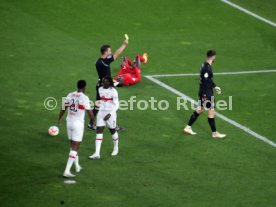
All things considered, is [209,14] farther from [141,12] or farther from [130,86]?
[130,86]

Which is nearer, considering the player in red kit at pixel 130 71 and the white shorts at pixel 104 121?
the white shorts at pixel 104 121

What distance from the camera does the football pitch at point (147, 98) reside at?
1870 centimetres

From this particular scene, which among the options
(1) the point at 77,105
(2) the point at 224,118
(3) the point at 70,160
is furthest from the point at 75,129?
(2) the point at 224,118

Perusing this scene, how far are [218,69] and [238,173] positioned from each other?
Answer: 9.96 m

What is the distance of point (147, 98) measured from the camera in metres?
25.7

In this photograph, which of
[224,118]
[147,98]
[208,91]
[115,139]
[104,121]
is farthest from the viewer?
[147,98]

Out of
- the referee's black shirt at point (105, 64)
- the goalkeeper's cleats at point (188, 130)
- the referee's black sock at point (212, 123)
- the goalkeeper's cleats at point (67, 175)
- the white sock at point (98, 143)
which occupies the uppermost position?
the referee's black shirt at point (105, 64)

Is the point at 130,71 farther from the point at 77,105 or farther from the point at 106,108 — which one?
the point at 77,105

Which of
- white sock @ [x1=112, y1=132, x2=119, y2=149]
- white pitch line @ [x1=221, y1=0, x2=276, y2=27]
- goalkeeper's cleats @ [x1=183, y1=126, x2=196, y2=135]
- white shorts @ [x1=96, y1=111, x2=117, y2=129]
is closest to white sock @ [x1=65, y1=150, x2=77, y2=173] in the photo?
white shorts @ [x1=96, y1=111, x2=117, y2=129]

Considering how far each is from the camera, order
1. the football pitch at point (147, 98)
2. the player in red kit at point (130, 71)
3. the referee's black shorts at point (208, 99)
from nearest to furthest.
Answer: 1. the football pitch at point (147, 98)
2. the referee's black shorts at point (208, 99)
3. the player in red kit at point (130, 71)

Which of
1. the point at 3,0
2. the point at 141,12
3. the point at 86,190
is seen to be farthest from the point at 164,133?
the point at 3,0

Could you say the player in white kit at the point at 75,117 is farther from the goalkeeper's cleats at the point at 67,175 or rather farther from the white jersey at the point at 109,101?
the white jersey at the point at 109,101

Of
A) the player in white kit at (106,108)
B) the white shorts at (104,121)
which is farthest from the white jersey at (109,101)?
the white shorts at (104,121)

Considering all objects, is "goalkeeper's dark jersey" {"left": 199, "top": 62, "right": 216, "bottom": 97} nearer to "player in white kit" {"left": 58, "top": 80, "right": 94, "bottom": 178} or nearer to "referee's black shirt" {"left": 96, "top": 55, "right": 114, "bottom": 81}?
"referee's black shirt" {"left": 96, "top": 55, "right": 114, "bottom": 81}
